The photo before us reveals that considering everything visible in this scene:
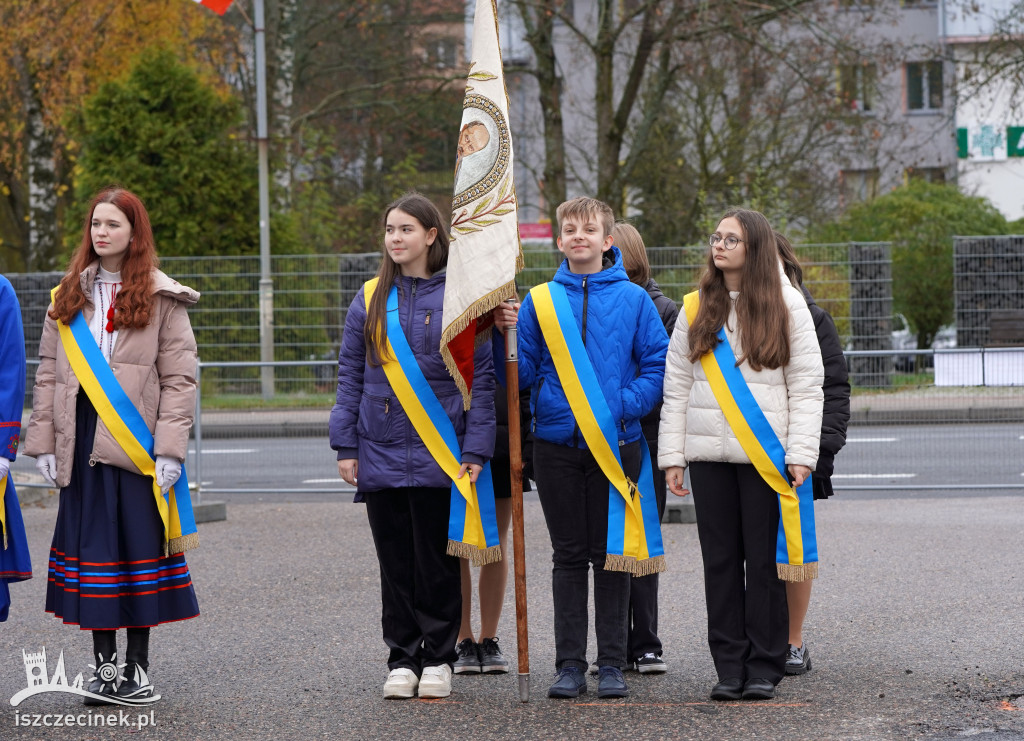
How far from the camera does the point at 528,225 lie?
34500mm

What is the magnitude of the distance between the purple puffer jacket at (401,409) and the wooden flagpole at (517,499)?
0.12m

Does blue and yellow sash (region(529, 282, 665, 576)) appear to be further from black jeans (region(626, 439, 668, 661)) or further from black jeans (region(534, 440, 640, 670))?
black jeans (region(626, 439, 668, 661))

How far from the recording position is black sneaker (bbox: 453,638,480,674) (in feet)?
20.1

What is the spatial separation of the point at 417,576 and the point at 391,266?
1263 mm

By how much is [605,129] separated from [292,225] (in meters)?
5.16

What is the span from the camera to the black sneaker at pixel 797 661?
234 inches

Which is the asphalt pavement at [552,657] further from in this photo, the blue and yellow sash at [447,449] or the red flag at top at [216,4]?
the red flag at top at [216,4]

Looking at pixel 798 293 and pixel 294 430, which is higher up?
pixel 798 293

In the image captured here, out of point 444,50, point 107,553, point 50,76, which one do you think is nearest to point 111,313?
point 107,553

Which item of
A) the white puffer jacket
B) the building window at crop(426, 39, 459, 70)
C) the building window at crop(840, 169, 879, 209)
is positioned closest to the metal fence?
the white puffer jacket

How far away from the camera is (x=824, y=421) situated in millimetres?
5910

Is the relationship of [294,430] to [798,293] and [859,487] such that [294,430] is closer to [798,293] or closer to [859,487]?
[859,487]

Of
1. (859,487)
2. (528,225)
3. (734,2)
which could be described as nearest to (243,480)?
(859,487)

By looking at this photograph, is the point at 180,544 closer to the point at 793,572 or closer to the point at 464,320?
the point at 464,320
